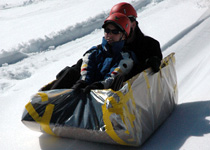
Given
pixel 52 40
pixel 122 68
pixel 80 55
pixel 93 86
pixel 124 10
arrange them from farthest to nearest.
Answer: pixel 52 40 → pixel 80 55 → pixel 124 10 → pixel 122 68 → pixel 93 86

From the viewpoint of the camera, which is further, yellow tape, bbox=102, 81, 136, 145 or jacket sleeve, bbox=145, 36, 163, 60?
jacket sleeve, bbox=145, 36, 163, 60

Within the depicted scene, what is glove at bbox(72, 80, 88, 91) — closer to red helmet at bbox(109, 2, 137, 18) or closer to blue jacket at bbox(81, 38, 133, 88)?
blue jacket at bbox(81, 38, 133, 88)

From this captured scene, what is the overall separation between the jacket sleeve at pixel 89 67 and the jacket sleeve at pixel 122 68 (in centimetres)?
16

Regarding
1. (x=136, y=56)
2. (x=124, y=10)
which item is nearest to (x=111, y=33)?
(x=136, y=56)

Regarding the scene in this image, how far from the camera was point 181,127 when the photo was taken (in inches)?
94.9

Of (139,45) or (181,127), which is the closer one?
(181,127)

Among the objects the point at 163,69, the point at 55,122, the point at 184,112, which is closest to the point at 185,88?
the point at 184,112

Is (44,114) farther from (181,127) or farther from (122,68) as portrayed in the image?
(181,127)

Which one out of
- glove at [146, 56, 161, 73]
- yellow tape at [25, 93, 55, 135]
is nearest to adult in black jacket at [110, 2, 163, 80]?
glove at [146, 56, 161, 73]

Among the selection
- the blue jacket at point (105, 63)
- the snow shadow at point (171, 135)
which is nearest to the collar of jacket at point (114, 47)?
the blue jacket at point (105, 63)

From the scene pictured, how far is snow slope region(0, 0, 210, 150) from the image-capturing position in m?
2.36

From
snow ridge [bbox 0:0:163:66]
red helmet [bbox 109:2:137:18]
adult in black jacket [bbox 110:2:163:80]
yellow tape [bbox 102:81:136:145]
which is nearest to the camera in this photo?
yellow tape [bbox 102:81:136:145]

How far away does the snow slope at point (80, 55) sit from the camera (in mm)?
2363

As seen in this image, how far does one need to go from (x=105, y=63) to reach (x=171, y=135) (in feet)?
2.85
